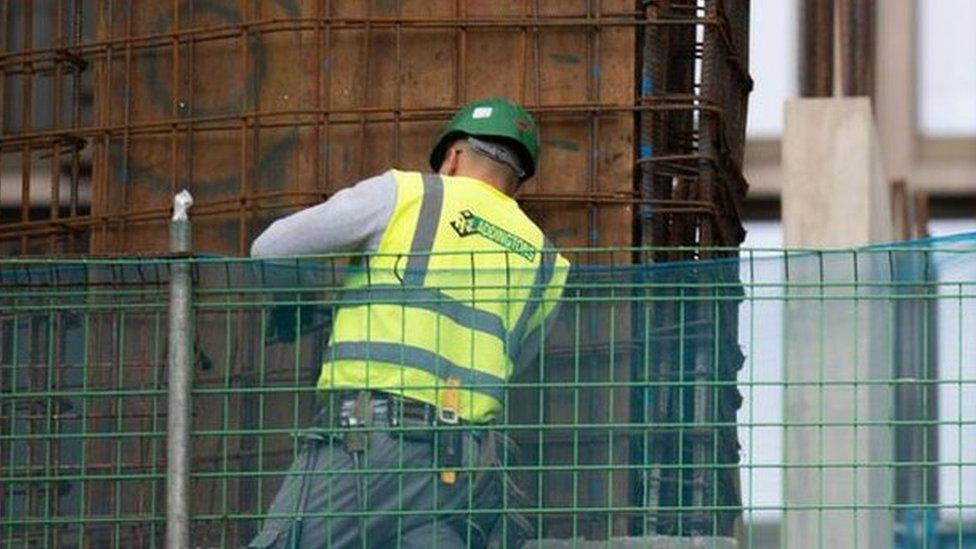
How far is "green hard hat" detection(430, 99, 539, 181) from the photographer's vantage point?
31.6ft

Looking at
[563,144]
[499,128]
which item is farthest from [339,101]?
[499,128]

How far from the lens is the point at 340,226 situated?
912 centimetres

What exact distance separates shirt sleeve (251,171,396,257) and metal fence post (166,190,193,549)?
26cm

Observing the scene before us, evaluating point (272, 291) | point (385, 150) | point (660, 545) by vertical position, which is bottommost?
point (660, 545)

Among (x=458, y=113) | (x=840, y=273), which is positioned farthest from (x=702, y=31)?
(x=840, y=273)

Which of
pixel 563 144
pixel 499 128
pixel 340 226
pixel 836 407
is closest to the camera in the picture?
pixel 836 407

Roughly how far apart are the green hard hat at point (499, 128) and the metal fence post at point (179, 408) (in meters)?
1.02

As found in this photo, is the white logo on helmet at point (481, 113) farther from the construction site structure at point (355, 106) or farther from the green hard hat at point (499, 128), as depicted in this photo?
the construction site structure at point (355, 106)

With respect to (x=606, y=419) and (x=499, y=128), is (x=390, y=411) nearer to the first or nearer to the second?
(x=606, y=419)

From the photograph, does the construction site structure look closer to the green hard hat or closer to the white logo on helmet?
the green hard hat

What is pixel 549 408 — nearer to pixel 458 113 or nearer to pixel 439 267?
pixel 439 267

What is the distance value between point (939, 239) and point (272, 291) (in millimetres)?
1953

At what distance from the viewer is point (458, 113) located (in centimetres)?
1002

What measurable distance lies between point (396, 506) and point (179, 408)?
70 cm
